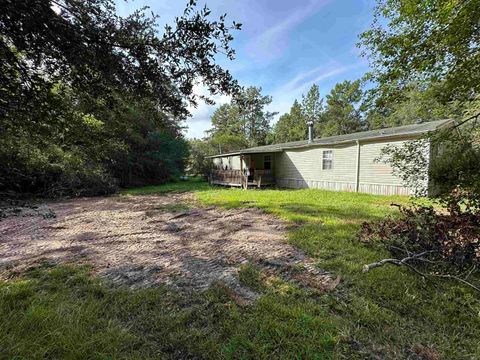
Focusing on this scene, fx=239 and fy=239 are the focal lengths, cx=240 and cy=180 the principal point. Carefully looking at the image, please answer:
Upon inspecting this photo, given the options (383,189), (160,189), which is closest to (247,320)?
(383,189)

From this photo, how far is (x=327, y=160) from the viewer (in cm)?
1358

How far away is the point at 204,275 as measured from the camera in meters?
3.52

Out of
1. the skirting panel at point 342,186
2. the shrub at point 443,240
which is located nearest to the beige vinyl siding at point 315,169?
the skirting panel at point 342,186

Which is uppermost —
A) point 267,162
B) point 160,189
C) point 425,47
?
point 425,47

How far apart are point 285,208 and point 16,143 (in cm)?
697

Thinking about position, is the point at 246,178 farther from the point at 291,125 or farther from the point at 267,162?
the point at 291,125

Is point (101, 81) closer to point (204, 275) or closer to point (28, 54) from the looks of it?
point (28, 54)

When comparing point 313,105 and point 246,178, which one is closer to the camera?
point 246,178

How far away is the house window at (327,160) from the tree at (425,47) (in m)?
9.51

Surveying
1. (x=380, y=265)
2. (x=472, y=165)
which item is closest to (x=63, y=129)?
(x=380, y=265)

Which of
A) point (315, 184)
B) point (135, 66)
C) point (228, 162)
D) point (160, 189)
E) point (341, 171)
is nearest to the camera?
point (135, 66)

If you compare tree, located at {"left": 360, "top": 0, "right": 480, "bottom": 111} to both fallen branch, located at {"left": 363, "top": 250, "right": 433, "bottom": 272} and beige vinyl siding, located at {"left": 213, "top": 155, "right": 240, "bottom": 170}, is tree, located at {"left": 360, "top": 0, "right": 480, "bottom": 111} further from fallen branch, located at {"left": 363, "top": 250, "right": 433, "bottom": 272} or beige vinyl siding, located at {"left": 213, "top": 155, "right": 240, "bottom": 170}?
beige vinyl siding, located at {"left": 213, "top": 155, "right": 240, "bottom": 170}

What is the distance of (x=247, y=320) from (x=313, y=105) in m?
40.6

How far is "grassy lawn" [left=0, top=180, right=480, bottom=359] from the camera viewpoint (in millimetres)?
2066
